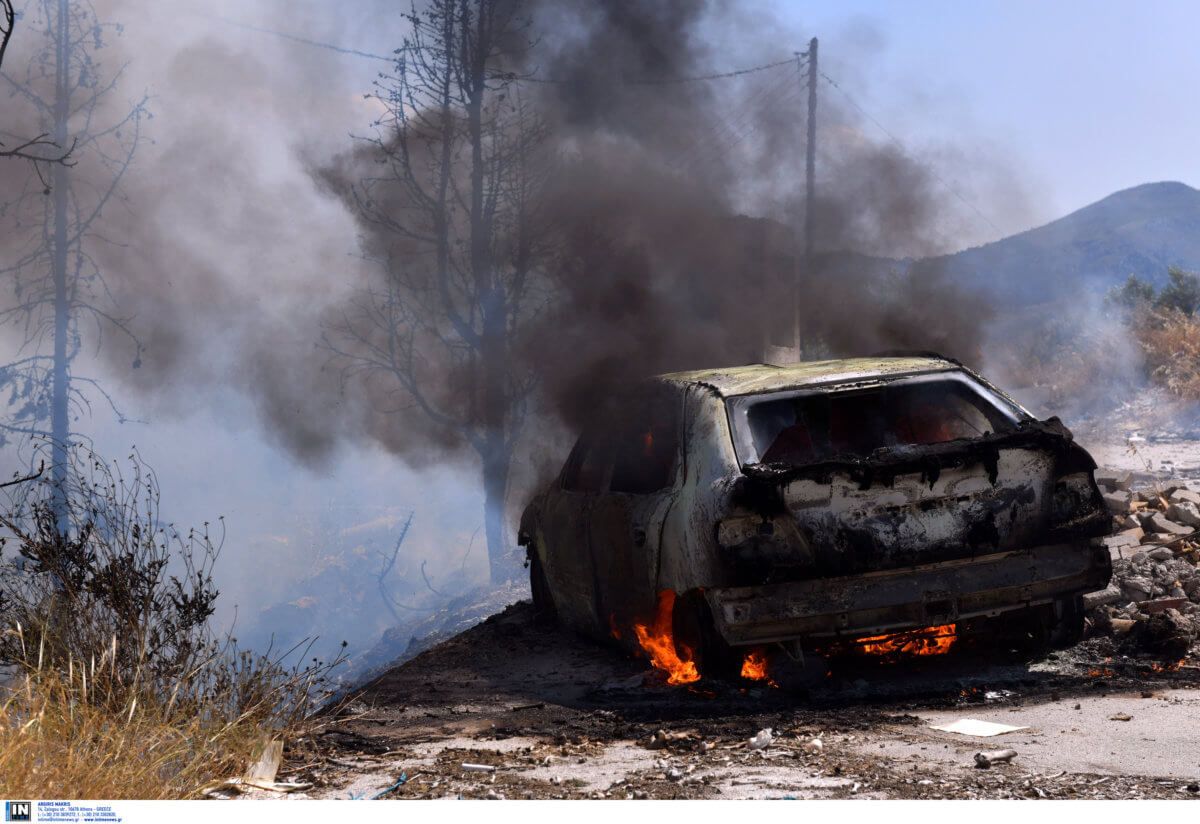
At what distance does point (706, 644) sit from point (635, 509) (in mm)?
813

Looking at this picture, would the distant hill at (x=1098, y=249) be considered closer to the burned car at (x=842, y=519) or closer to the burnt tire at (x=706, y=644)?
the burned car at (x=842, y=519)

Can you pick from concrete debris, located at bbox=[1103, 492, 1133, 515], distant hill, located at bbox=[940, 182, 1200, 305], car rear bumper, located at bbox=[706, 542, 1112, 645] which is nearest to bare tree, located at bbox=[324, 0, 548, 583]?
concrete debris, located at bbox=[1103, 492, 1133, 515]

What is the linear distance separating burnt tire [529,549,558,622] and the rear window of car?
2.39m

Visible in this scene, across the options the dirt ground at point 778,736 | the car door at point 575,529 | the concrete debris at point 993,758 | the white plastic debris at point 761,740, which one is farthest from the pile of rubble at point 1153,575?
the car door at point 575,529

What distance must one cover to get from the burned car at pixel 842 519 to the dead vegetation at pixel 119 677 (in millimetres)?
1638

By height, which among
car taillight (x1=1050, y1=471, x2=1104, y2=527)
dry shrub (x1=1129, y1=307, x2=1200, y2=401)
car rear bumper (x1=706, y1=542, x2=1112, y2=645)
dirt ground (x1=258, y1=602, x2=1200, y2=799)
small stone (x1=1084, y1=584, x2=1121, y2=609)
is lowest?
dirt ground (x1=258, y1=602, x2=1200, y2=799)

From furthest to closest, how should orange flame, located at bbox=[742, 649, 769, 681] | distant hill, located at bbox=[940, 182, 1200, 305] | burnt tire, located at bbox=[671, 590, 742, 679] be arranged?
distant hill, located at bbox=[940, 182, 1200, 305] < orange flame, located at bbox=[742, 649, 769, 681] < burnt tire, located at bbox=[671, 590, 742, 679]

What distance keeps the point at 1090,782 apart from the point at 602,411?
3.84m

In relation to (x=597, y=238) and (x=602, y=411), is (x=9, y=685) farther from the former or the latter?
(x=597, y=238)

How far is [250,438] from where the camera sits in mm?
18766

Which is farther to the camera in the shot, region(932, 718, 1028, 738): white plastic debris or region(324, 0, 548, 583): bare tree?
region(324, 0, 548, 583): bare tree

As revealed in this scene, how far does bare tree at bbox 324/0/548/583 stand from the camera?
16328 mm

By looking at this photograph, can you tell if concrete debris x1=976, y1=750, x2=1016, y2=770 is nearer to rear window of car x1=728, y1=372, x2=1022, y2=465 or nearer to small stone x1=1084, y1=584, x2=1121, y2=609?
rear window of car x1=728, y1=372, x2=1022, y2=465

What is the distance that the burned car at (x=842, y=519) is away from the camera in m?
4.73
